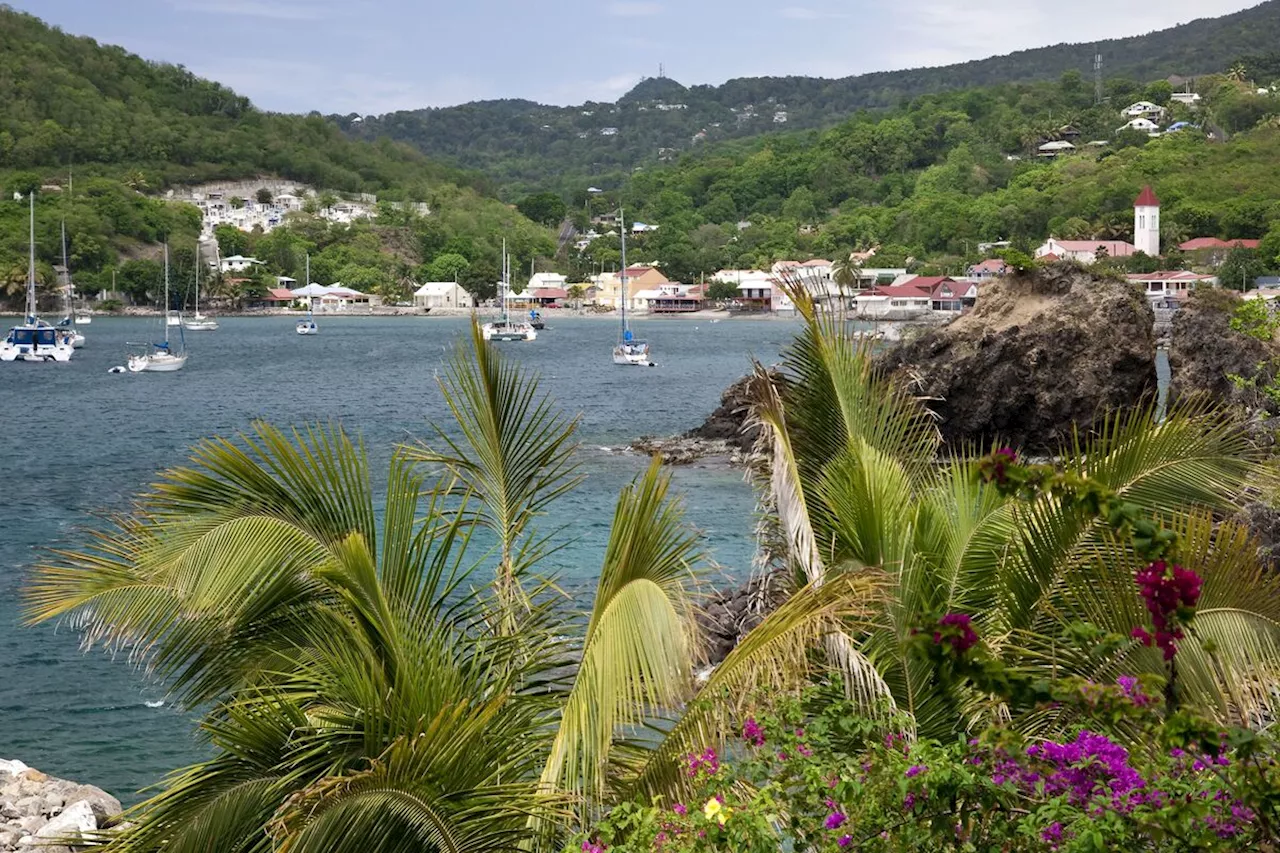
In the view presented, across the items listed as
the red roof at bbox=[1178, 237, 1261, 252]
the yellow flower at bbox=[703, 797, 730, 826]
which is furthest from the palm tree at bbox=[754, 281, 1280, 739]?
the red roof at bbox=[1178, 237, 1261, 252]

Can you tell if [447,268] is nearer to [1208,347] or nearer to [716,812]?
[1208,347]

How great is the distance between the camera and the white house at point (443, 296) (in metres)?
168

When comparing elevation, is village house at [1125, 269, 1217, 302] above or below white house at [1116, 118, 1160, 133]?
below

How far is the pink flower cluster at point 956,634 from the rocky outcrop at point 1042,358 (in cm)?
2695

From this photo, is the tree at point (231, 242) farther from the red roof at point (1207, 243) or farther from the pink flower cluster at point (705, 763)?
the pink flower cluster at point (705, 763)

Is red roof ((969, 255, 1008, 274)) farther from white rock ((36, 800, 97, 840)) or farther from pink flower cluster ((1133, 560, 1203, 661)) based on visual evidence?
pink flower cluster ((1133, 560, 1203, 661))

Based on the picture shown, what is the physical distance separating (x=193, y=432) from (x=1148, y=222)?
86825mm

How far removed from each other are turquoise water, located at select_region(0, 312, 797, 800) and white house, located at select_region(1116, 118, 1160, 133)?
83.9m

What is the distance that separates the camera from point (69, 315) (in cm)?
12662

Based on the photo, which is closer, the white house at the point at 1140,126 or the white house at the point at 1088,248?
the white house at the point at 1088,248

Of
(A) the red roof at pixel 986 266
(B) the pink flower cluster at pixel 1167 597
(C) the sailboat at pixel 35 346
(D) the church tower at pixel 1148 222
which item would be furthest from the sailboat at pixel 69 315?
(B) the pink flower cluster at pixel 1167 597

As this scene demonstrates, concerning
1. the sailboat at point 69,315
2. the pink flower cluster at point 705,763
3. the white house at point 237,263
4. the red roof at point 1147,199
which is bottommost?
the pink flower cluster at point 705,763

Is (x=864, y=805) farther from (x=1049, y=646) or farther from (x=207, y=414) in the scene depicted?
(x=207, y=414)

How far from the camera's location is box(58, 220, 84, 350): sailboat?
306ft
